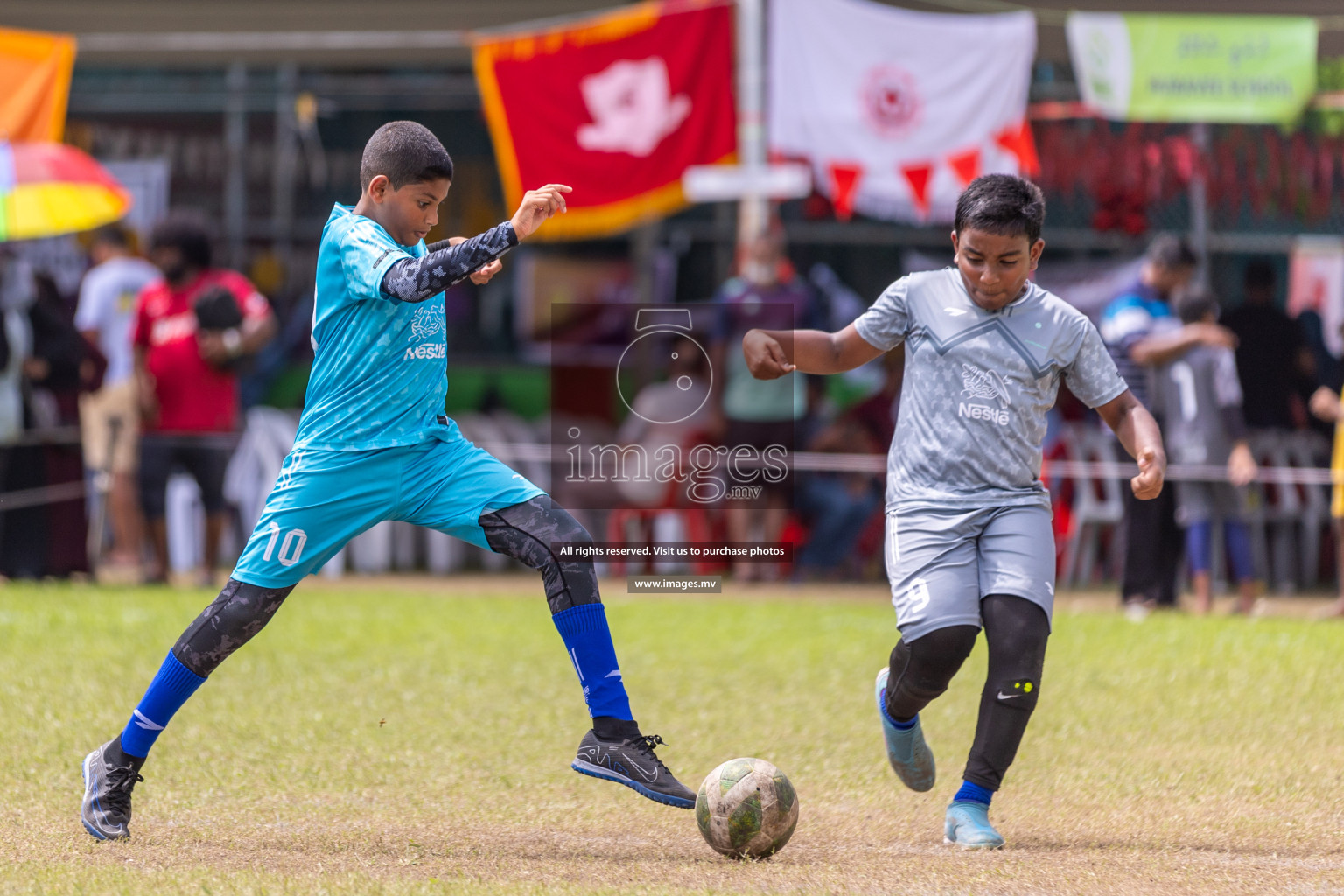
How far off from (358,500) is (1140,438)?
2.26 metres

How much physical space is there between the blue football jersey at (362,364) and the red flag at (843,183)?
681 centimetres

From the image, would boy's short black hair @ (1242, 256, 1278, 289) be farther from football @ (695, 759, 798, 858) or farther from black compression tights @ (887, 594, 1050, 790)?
football @ (695, 759, 798, 858)

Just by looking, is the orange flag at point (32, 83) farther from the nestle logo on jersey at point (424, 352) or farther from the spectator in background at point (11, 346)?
the nestle logo on jersey at point (424, 352)

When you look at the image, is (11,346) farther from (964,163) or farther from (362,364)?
(362,364)

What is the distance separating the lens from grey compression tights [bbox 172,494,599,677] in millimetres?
4680

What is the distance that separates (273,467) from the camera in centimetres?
1193

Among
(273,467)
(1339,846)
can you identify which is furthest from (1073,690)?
(273,467)

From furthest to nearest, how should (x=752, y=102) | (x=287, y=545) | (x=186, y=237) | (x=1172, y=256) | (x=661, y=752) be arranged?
(x=752, y=102) < (x=186, y=237) < (x=1172, y=256) < (x=661, y=752) < (x=287, y=545)

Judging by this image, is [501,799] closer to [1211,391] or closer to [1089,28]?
[1211,391]

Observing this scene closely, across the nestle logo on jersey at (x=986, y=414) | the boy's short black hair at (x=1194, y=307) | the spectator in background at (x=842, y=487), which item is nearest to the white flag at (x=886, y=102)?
the spectator in background at (x=842, y=487)

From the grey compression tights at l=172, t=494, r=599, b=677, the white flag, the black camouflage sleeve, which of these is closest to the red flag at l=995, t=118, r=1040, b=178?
the white flag

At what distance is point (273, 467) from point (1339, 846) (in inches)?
342

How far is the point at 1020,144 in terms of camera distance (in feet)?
36.4

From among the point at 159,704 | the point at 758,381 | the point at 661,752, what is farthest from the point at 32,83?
the point at 159,704
